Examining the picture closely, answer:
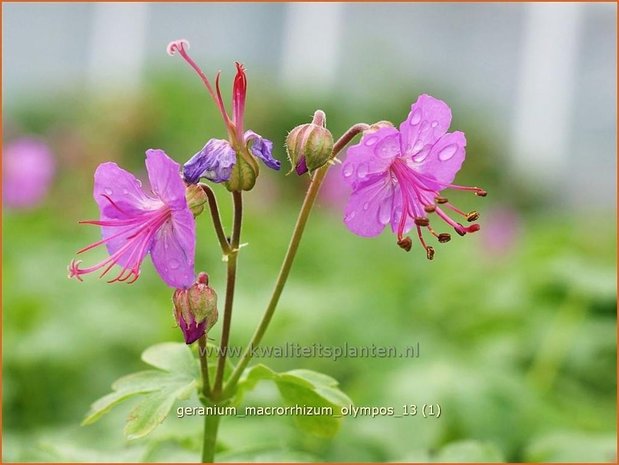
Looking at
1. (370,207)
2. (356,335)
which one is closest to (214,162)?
(370,207)

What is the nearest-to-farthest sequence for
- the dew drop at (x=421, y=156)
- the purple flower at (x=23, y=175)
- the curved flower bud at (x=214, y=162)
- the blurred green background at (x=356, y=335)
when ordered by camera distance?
1. the curved flower bud at (x=214, y=162)
2. the dew drop at (x=421, y=156)
3. the blurred green background at (x=356, y=335)
4. the purple flower at (x=23, y=175)

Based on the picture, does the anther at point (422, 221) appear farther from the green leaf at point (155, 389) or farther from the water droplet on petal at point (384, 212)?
the green leaf at point (155, 389)

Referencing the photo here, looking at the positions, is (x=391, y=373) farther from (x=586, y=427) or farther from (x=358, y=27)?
(x=358, y=27)

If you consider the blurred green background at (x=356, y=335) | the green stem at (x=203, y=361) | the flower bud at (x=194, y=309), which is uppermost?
the flower bud at (x=194, y=309)

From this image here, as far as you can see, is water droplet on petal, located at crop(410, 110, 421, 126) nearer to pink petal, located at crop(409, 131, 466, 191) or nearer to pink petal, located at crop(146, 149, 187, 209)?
pink petal, located at crop(409, 131, 466, 191)

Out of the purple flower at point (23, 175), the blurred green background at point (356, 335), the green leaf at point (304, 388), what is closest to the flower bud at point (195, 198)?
the green leaf at point (304, 388)

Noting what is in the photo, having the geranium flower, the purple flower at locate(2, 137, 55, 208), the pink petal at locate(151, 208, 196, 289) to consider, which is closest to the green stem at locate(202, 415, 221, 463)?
the pink petal at locate(151, 208, 196, 289)

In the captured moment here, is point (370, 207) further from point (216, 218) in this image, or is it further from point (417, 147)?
point (216, 218)
